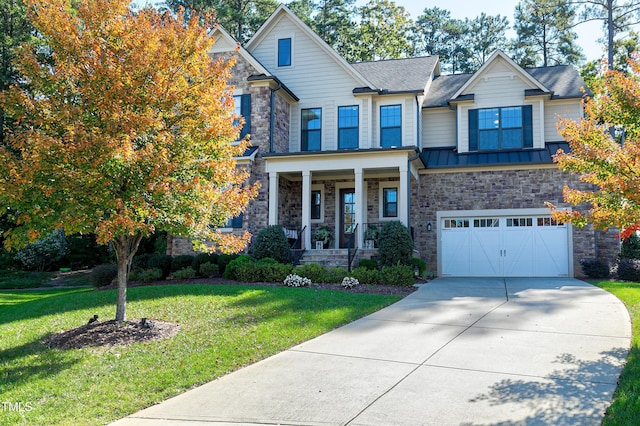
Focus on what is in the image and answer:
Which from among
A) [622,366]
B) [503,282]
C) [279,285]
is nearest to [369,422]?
[622,366]

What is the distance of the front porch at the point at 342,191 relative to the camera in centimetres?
1628

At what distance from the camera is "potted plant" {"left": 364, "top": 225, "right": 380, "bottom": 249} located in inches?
666

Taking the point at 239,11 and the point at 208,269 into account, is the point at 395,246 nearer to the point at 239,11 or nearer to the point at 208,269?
the point at 208,269

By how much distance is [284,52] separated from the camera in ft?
64.7

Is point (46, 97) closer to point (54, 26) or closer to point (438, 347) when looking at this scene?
point (54, 26)

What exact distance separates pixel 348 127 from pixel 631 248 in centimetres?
1060

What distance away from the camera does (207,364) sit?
629cm

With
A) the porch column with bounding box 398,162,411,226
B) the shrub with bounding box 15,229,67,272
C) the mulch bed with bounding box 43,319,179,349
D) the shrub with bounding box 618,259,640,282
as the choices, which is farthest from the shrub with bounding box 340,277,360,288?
the shrub with bounding box 15,229,67,272

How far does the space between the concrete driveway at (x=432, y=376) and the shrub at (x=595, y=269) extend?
25.1 feet

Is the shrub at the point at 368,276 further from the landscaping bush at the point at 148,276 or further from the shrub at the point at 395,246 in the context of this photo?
the landscaping bush at the point at 148,276

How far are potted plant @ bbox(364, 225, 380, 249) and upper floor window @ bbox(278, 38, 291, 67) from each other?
7.46 metres

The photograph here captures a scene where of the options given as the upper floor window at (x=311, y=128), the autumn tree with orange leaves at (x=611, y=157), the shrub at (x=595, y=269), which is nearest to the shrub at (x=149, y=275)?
the upper floor window at (x=311, y=128)

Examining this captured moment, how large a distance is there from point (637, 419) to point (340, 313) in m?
5.67

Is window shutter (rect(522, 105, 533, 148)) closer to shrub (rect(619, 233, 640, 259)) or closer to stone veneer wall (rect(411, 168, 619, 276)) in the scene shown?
stone veneer wall (rect(411, 168, 619, 276))
